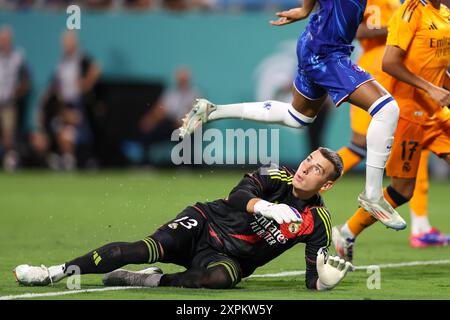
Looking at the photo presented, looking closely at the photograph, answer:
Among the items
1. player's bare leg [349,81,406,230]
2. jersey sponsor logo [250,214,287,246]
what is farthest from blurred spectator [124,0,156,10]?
jersey sponsor logo [250,214,287,246]

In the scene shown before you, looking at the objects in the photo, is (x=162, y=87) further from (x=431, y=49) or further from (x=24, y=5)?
(x=431, y=49)

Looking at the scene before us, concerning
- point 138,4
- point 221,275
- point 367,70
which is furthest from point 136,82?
point 221,275

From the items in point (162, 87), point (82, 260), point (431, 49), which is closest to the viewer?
point (82, 260)

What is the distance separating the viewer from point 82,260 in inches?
317

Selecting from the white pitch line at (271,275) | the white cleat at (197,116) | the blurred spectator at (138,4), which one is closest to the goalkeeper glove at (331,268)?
the white pitch line at (271,275)

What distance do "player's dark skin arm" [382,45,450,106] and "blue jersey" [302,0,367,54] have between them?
47cm

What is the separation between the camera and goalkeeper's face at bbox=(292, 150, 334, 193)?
808 cm

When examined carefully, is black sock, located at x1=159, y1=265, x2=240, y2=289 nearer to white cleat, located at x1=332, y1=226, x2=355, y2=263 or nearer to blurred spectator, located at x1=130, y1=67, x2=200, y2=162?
white cleat, located at x1=332, y1=226, x2=355, y2=263

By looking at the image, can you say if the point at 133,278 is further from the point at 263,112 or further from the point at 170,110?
the point at 170,110

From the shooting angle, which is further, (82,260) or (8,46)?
(8,46)

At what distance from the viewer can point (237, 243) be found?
829cm
